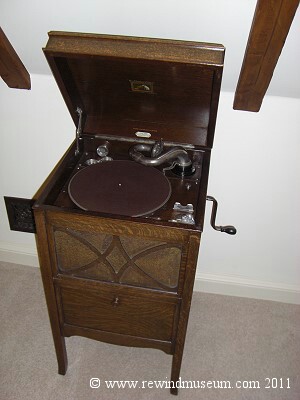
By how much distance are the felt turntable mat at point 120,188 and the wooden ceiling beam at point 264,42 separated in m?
0.38

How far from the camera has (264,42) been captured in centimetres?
93

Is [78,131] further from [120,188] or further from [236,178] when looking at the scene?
[236,178]

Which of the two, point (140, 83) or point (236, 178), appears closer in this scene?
point (140, 83)

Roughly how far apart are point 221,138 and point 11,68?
774 millimetres

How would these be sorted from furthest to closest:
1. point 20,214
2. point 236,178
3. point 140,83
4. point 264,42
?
point 20,214 → point 236,178 → point 140,83 → point 264,42

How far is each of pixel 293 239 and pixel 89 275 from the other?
958 mm

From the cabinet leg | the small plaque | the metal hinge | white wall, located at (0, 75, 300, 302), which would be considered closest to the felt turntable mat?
the metal hinge

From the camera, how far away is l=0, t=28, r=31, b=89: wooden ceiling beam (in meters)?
1.17

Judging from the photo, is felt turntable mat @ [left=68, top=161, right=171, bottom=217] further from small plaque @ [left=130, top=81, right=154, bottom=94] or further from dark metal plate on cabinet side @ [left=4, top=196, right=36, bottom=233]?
dark metal plate on cabinet side @ [left=4, top=196, right=36, bottom=233]

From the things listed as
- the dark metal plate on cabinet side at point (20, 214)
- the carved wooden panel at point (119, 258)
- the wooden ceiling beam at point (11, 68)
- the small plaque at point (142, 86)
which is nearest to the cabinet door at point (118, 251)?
the carved wooden panel at point (119, 258)

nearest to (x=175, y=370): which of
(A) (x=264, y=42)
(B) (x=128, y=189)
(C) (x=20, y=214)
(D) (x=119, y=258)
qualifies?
(D) (x=119, y=258)

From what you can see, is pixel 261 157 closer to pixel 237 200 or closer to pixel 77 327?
pixel 237 200

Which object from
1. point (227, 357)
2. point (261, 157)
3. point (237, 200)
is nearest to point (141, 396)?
point (227, 357)

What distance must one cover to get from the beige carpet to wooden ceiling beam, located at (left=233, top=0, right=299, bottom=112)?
3.51ft
